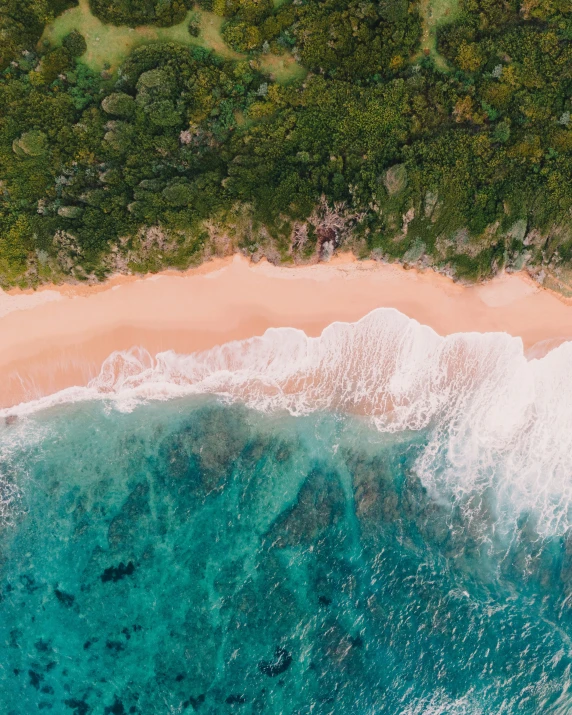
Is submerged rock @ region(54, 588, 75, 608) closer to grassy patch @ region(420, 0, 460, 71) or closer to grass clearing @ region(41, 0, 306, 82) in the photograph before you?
grass clearing @ region(41, 0, 306, 82)

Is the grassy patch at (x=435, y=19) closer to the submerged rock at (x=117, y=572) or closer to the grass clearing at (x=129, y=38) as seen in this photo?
the grass clearing at (x=129, y=38)

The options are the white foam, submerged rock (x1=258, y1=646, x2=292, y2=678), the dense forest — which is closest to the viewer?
the dense forest

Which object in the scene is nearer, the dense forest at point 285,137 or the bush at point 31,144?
the bush at point 31,144

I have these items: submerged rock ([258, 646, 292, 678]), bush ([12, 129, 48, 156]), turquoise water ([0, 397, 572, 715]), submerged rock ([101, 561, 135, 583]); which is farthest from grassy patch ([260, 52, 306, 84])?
submerged rock ([258, 646, 292, 678])

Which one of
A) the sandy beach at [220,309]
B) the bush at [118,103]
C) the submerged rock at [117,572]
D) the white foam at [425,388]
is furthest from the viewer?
the white foam at [425,388]

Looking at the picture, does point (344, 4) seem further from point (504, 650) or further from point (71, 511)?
point (504, 650)

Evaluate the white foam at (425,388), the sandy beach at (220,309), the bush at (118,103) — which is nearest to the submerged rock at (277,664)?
the white foam at (425,388)

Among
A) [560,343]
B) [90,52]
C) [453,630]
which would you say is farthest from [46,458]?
[560,343]
